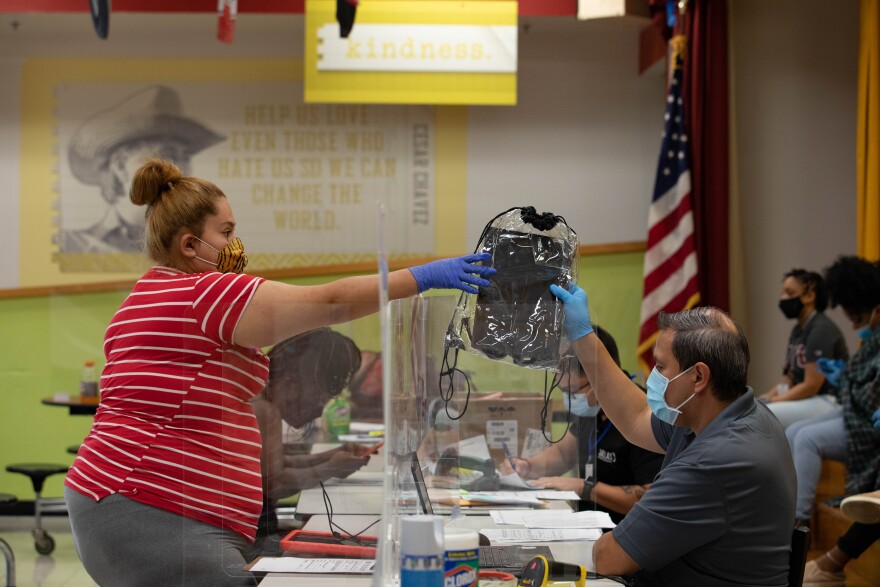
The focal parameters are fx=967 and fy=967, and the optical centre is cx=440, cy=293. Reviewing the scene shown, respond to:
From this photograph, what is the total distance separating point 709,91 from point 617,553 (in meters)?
4.72

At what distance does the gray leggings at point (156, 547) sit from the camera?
1885 mm

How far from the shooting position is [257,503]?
6.44 ft

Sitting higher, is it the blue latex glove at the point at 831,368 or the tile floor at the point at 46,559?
the blue latex glove at the point at 831,368

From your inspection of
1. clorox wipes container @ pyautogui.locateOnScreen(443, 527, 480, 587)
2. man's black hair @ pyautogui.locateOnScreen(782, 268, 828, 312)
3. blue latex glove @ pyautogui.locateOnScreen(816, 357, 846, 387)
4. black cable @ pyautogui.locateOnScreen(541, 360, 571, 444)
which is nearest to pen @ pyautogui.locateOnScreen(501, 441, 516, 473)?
black cable @ pyautogui.locateOnScreen(541, 360, 571, 444)

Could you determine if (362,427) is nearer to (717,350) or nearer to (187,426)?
(187,426)

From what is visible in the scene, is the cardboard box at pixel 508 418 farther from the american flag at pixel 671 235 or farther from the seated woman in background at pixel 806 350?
the american flag at pixel 671 235

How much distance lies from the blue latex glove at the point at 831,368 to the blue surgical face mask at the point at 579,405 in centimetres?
299

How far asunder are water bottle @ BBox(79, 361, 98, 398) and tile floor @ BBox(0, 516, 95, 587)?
0.86 metres

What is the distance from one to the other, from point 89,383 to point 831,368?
A: 422 centimetres

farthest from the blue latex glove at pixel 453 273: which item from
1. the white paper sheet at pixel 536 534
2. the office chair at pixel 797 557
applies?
the office chair at pixel 797 557

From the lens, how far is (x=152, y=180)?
212 centimetres

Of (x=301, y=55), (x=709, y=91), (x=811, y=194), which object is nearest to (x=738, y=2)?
(x=709, y=91)

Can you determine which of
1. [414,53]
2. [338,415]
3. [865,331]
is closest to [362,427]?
[338,415]

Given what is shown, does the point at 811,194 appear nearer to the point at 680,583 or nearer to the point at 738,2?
the point at 738,2
